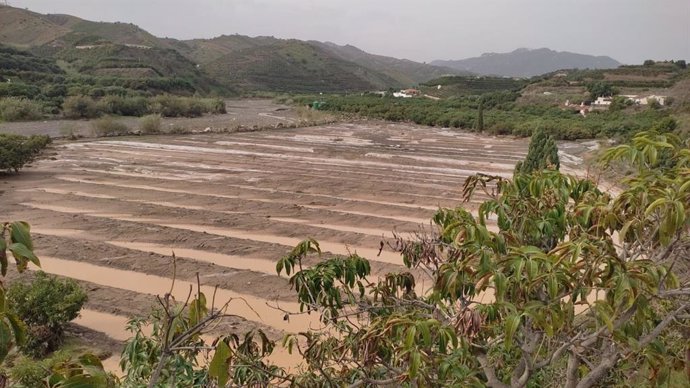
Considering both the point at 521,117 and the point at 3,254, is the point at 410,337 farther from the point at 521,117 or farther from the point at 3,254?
the point at 521,117

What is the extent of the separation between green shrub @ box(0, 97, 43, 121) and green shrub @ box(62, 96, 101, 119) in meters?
2.29

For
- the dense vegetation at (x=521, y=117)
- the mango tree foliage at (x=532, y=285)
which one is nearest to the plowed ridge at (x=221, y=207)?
the mango tree foliage at (x=532, y=285)

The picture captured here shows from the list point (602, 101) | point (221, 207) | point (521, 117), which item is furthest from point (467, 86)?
point (221, 207)

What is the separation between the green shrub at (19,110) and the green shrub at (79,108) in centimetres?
229

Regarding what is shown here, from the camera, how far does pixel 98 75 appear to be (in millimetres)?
78812

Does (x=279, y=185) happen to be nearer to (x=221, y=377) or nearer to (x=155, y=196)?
(x=155, y=196)

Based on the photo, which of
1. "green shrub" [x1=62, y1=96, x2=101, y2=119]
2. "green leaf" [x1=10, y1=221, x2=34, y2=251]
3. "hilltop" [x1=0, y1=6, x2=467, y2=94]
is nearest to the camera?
"green leaf" [x1=10, y1=221, x2=34, y2=251]

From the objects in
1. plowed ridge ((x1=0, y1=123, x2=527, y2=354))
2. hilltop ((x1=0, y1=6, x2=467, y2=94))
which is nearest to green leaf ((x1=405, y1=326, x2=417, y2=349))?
plowed ridge ((x1=0, y1=123, x2=527, y2=354))

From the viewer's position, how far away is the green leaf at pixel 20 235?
61.1 inches

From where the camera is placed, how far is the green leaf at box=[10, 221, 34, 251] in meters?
1.55

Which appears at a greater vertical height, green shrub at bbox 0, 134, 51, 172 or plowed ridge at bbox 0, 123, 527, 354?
green shrub at bbox 0, 134, 51, 172

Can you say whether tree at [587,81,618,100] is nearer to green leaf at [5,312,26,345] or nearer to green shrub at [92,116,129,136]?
green shrub at [92,116,129,136]

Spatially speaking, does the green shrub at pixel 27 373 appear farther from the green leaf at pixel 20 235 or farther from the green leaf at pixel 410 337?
the green leaf at pixel 410 337

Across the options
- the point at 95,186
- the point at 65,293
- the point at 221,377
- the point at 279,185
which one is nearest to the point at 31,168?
the point at 95,186
